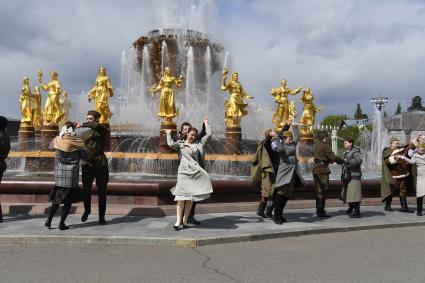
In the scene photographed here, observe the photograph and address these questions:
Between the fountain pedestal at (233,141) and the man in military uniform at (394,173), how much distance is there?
7.85 metres

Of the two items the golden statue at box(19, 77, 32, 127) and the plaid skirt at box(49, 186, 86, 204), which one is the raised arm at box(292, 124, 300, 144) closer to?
the plaid skirt at box(49, 186, 86, 204)

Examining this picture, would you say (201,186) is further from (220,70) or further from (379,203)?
(220,70)

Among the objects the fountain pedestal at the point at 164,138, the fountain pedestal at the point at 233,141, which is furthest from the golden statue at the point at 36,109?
the fountain pedestal at the point at 233,141

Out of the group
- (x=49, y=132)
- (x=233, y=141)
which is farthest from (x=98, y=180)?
(x=49, y=132)

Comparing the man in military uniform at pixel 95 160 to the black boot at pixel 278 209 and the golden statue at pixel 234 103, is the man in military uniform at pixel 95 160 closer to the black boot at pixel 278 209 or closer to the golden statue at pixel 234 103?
the black boot at pixel 278 209

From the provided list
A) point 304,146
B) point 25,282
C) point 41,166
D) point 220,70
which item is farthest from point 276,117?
point 25,282

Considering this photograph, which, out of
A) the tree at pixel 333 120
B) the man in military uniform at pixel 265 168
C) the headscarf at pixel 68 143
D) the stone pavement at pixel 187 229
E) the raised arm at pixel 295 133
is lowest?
the stone pavement at pixel 187 229

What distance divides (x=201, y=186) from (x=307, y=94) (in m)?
18.1

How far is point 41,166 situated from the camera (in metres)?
16.5

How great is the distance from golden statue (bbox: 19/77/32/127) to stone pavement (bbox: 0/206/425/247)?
48.5 ft

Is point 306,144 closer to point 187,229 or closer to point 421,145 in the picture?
point 421,145

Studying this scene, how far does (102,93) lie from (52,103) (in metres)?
3.70

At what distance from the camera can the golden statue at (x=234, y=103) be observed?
1919cm

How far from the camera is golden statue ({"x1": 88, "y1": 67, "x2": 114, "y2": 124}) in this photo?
61.4ft
